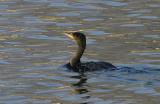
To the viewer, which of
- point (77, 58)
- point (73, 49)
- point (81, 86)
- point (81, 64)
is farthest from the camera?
point (73, 49)

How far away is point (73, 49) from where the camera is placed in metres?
24.6

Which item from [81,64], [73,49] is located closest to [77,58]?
[81,64]

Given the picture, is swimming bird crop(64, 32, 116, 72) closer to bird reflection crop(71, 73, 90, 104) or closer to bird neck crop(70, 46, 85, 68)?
bird neck crop(70, 46, 85, 68)

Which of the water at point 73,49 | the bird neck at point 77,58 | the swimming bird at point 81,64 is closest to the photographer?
the water at point 73,49

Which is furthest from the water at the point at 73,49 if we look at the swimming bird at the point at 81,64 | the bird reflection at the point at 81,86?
the swimming bird at the point at 81,64

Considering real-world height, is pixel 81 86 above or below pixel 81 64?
above

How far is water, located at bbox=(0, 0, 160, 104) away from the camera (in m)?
19.0

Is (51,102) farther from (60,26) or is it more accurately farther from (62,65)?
(60,26)

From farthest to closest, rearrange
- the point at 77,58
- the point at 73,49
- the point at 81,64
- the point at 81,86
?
1. the point at 73,49
2. the point at 77,58
3. the point at 81,64
4. the point at 81,86

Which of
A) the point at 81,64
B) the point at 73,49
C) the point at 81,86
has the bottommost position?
the point at 73,49

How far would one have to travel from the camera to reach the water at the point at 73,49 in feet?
62.4

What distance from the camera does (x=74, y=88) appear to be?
64.3 ft

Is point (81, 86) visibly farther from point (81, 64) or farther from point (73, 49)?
point (73, 49)

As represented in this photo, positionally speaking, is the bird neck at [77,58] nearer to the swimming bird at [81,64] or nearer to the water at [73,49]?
the swimming bird at [81,64]
